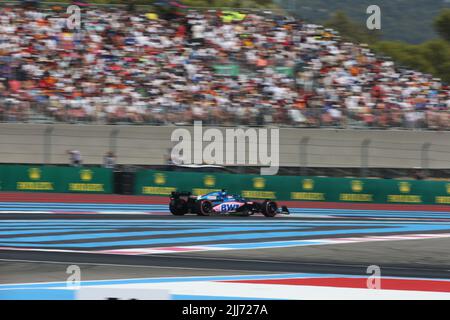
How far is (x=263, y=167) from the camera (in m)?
24.2

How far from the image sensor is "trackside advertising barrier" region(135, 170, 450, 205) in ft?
75.5

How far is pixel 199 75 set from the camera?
1027 inches

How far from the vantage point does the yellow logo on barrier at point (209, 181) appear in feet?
75.4

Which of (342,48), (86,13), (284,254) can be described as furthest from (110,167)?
(284,254)

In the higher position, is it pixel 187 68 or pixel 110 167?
pixel 187 68

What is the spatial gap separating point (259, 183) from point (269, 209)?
190 inches

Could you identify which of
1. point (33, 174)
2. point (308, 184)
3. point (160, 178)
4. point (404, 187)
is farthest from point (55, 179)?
point (404, 187)

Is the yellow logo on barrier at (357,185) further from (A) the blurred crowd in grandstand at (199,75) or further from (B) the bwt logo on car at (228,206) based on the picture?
(B) the bwt logo on car at (228,206)

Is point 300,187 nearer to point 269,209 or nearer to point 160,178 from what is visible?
point 160,178

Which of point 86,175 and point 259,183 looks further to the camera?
point 86,175

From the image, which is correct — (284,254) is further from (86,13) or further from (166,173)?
(86,13)

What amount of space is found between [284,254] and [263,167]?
1165cm

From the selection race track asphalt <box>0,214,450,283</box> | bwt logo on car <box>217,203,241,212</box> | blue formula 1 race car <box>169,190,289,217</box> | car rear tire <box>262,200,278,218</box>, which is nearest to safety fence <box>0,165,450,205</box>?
car rear tire <box>262,200,278,218</box>

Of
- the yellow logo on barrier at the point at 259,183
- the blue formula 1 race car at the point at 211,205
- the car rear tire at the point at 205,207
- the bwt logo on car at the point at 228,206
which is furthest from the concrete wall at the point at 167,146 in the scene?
the car rear tire at the point at 205,207
